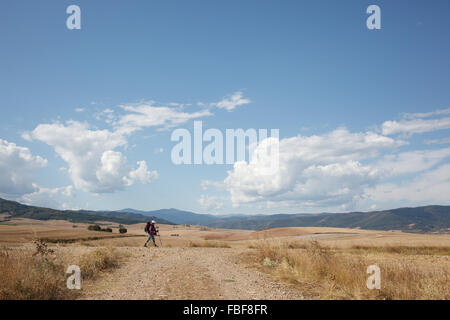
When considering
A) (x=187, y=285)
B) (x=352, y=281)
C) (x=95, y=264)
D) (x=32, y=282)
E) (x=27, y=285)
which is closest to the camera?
(x=27, y=285)

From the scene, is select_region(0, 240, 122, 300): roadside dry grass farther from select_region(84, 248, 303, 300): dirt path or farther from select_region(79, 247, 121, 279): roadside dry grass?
select_region(84, 248, 303, 300): dirt path

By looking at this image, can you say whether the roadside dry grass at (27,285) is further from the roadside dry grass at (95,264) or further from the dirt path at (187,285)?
the roadside dry grass at (95,264)

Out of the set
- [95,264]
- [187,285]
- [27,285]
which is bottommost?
[95,264]

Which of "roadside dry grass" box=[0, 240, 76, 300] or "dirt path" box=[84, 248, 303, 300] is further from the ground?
"roadside dry grass" box=[0, 240, 76, 300]

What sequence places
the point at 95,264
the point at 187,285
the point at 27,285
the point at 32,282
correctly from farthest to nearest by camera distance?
the point at 95,264, the point at 187,285, the point at 32,282, the point at 27,285

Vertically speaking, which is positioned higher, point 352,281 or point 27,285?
point 27,285

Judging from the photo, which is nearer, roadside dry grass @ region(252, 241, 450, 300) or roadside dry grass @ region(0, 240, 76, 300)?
roadside dry grass @ region(0, 240, 76, 300)

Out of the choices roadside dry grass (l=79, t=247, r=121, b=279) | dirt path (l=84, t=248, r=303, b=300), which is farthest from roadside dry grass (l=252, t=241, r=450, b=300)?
roadside dry grass (l=79, t=247, r=121, b=279)

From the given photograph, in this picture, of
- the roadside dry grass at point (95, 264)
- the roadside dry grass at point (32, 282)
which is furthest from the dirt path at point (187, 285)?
the roadside dry grass at point (32, 282)

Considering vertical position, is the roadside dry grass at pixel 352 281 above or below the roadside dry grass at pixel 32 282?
below

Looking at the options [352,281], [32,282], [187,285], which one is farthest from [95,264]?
[352,281]

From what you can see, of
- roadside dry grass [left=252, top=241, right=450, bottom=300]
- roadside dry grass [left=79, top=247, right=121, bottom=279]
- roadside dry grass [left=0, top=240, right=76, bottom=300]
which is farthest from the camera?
roadside dry grass [left=79, top=247, right=121, bottom=279]

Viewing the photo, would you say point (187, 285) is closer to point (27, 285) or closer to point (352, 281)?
point (27, 285)
